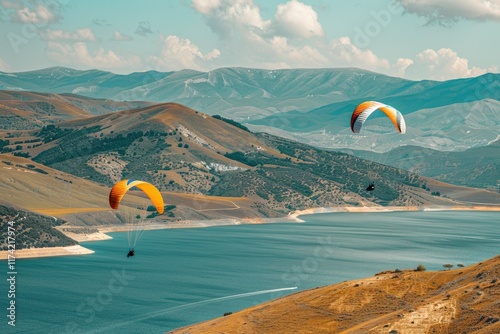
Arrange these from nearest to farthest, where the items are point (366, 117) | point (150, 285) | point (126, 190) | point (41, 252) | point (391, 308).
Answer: point (126, 190)
point (391, 308)
point (366, 117)
point (150, 285)
point (41, 252)

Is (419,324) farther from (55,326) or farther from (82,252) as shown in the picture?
(82,252)

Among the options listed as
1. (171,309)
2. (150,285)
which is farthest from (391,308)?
(150,285)

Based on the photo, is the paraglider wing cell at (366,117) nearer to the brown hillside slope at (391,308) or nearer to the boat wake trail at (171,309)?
the brown hillside slope at (391,308)

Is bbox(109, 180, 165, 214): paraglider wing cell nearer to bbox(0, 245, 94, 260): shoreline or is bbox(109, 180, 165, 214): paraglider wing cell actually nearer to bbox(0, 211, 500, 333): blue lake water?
bbox(0, 211, 500, 333): blue lake water

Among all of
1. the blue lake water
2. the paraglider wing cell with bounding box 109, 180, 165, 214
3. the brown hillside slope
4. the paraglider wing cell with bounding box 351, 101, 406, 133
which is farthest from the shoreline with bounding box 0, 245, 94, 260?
the paraglider wing cell with bounding box 351, 101, 406, 133

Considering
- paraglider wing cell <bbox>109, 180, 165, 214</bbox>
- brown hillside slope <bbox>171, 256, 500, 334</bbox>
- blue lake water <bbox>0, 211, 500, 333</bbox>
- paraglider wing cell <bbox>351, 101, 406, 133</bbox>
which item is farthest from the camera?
blue lake water <bbox>0, 211, 500, 333</bbox>

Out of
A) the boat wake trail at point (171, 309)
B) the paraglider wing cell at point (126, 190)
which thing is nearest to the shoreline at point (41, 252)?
the boat wake trail at point (171, 309)

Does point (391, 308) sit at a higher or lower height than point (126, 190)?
lower

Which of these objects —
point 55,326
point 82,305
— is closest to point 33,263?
point 82,305

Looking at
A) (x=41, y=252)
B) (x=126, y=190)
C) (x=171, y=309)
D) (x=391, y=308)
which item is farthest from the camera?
(x=41, y=252)

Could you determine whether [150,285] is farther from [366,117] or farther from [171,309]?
[366,117]
